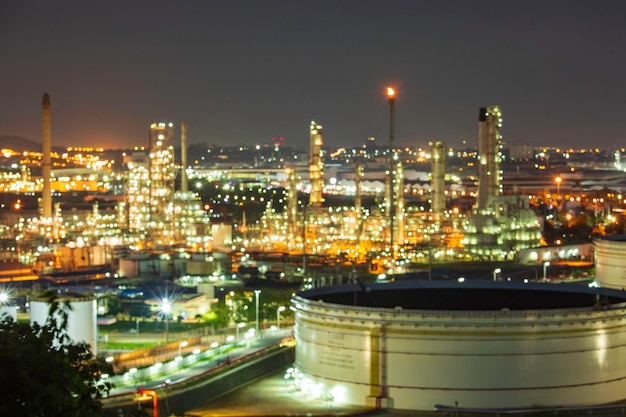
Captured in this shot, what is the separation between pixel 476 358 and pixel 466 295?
11.1 ft

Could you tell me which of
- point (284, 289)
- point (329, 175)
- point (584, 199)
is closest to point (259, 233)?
point (284, 289)

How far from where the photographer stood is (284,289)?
3170 cm

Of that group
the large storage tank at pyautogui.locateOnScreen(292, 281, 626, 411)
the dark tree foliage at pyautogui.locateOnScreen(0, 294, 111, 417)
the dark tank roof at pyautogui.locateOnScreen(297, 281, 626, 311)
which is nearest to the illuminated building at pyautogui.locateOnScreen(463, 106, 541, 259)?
the dark tank roof at pyautogui.locateOnScreen(297, 281, 626, 311)

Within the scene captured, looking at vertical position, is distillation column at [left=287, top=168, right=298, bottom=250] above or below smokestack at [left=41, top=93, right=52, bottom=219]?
below

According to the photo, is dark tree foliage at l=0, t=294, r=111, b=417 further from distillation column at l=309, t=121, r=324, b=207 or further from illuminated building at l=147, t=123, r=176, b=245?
distillation column at l=309, t=121, r=324, b=207

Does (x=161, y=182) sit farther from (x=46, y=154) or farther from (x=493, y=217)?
(x=493, y=217)

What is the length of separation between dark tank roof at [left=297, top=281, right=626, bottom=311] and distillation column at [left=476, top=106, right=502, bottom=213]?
83.6ft

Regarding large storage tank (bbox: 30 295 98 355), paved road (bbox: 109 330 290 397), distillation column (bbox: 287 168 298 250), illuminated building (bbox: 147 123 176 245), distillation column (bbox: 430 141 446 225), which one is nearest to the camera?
paved road (bbox: 109 330 290 397)

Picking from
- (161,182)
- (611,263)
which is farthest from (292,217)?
(611,263)

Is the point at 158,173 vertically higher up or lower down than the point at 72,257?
higher up

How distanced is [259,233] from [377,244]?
7691mm

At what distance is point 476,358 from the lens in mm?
15570

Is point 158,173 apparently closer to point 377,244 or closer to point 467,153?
point 377,244

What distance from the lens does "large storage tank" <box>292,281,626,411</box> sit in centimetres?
1555
